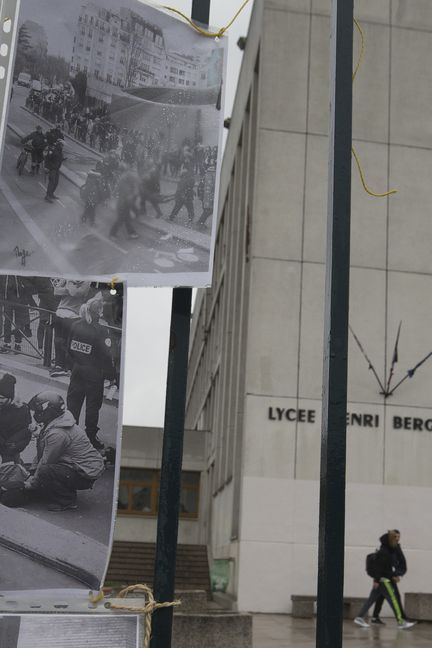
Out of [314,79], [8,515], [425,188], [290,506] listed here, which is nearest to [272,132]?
[314,79]

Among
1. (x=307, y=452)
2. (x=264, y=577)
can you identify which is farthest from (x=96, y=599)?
(x=307, y=452)

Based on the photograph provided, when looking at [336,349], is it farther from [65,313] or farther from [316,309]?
[316,309]

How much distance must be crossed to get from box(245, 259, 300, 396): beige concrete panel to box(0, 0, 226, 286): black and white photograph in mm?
16436

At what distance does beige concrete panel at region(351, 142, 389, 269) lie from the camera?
22.1m

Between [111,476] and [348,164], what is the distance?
214 cm

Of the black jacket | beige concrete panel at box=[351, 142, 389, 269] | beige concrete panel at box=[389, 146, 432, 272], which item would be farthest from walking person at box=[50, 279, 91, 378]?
beige concrete panel at box=[389, 146, 432, 272]

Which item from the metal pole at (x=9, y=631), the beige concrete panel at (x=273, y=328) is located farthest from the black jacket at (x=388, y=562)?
the metal pole at (x=9, y=631)

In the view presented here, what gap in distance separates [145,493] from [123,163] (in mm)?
31607

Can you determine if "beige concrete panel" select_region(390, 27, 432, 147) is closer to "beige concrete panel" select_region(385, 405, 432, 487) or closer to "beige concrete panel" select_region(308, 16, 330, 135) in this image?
"beige concrete panel" select_region(308, 16, 330, 135)

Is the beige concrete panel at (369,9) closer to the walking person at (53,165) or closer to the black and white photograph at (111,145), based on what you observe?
the black and white photograph at (111,145)

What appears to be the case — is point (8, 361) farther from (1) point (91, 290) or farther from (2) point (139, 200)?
(2) point (139, 200)

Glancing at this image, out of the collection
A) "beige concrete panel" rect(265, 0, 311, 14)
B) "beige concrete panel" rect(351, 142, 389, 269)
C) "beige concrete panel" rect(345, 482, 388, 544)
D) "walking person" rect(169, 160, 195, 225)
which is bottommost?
"beige concrete panel" rect(345, 482, 388, 544)

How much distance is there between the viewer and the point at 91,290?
432 centimetres

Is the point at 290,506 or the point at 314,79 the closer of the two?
the point at 290,506
